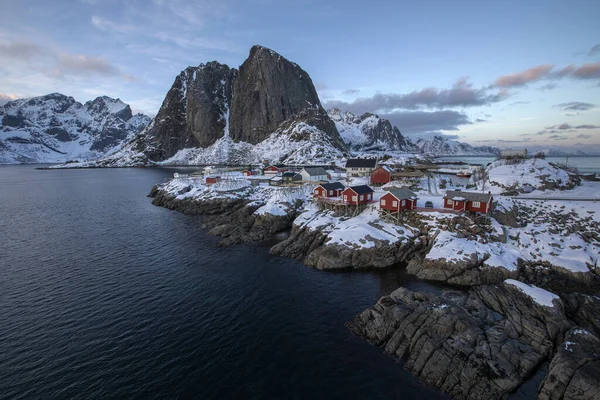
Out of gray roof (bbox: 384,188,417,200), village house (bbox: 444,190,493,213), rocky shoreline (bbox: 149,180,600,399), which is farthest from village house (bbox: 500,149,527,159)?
gray roof (bbox: 384,188,417,200)

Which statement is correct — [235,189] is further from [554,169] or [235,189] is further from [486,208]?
[554,169]

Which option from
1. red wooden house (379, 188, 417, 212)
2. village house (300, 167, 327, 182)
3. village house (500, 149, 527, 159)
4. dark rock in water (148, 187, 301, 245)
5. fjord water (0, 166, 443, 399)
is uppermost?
village house (500, 149, 527, 159)

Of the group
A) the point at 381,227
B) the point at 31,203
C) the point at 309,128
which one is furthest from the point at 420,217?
the point at 309,128

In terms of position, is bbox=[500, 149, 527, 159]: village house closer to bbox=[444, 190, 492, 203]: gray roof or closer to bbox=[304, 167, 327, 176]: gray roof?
bbox=[444, 190, 492, 203]: gray roof

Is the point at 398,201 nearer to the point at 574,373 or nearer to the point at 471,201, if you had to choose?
the point at 471,201

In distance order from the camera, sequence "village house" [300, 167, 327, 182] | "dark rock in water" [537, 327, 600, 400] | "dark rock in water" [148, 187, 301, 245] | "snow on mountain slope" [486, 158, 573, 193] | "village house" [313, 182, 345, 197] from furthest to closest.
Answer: "village house" [300, 167, 327, 182] < "village house" [313, 182, 345, 197] < "snow on mountain slope" [486, 158, 573, 193] < "dark rock in water" [148, 187, 301, 245] < "dark rock in water" [537, 327, 600, 400]

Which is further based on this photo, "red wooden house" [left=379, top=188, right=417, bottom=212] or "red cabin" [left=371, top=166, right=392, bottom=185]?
"red cabin" [left=371, top=166, right=392, bottom=185]

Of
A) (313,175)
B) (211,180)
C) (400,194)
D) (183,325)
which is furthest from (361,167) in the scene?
(183,325)
